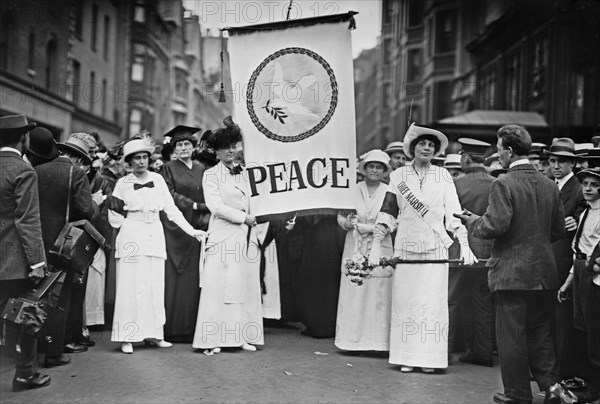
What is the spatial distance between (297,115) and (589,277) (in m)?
3.16


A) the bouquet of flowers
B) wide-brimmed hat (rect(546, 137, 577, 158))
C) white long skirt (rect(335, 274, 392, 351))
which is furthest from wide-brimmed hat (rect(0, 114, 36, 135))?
wide-brimmed hat (rect(546, 137, 577, 158))

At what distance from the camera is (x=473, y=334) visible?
7.02 m

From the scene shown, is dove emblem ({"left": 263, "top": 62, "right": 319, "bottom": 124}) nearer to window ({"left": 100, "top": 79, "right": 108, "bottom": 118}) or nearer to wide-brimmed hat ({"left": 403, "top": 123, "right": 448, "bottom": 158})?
wide-brimmed hat ({"left": 403, "top": 123, "right": 448, "bottom": 158})

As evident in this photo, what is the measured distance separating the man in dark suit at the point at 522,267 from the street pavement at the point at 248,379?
0.48 metres

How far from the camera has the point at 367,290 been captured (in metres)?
7.17

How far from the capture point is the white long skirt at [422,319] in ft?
21.0

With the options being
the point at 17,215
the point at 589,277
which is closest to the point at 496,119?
the point at 589,277

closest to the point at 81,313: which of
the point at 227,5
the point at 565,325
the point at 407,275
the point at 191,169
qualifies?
the point at 191,169

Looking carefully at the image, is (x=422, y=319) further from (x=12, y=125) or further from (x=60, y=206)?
(x=12, y=125)

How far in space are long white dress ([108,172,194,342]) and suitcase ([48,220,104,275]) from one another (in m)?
0.84

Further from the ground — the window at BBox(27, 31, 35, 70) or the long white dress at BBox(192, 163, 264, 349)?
the window at BBox(27, 31, 35, 70)

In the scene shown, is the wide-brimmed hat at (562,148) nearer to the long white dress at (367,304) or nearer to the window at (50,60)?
the long white dress at (367,304)

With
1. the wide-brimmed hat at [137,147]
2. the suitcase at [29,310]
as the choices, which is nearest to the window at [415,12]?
the wide-brimmed hat at [137,147]

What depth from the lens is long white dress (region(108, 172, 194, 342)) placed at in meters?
7.09
